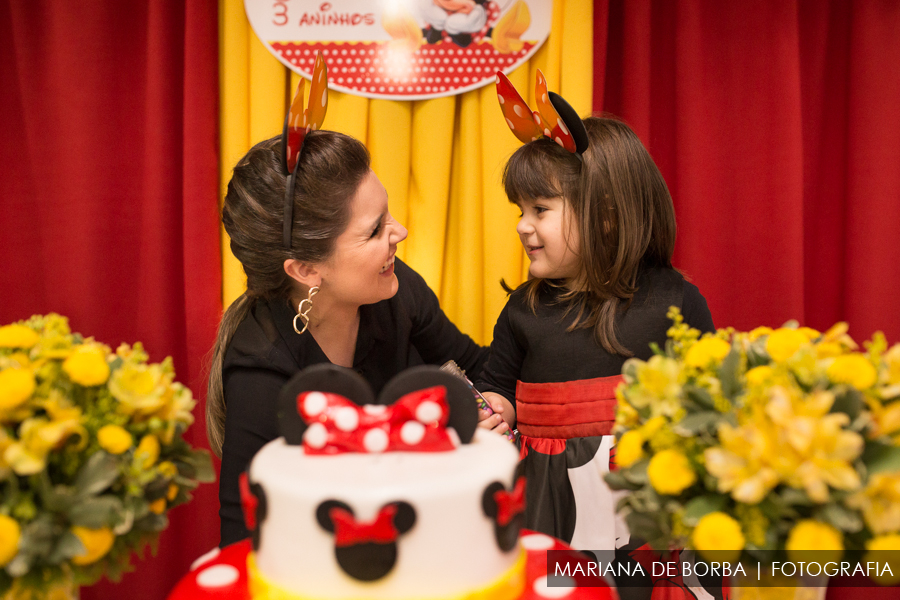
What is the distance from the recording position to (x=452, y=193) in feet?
5.49

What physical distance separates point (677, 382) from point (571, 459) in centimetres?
58

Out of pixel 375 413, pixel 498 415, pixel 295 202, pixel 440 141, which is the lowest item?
pixel 498 415

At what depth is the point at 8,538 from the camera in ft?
2.01

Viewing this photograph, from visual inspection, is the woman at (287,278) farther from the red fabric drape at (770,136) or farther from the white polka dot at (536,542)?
the red fabric drape at (770,136)

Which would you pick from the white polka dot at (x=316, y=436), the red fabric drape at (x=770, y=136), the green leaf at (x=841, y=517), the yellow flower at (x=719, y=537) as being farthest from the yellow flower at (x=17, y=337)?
the red fabric drape at (x=770, y=136)

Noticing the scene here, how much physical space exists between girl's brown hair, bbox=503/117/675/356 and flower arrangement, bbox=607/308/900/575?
1.87 ft

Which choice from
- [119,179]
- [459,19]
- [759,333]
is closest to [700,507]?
[759,333]

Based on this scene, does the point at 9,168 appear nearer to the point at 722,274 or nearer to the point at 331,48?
the point at 331,48

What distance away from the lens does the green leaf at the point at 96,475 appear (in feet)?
2.17

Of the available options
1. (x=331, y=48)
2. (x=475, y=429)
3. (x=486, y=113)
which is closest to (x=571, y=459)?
(x=475, y=429)

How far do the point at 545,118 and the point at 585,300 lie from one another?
0.38 metres

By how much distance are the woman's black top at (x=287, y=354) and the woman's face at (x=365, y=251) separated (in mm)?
136

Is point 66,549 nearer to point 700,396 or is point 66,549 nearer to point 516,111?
point 700,396

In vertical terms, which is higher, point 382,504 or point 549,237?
point 549,237
